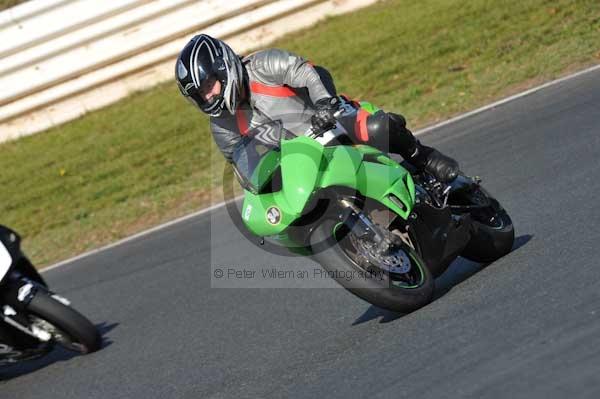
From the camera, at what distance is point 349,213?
4867 mm

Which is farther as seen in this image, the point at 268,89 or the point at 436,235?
the point at 268,89

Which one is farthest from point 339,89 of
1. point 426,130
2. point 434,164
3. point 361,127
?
point 361,127

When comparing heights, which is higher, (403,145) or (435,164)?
(403,145)

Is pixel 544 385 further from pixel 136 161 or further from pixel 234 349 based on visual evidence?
pixel 136 161

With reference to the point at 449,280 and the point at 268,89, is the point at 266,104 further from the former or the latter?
the point at 449,280

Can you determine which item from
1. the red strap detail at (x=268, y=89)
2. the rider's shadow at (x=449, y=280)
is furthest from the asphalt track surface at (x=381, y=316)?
the red strap detail at (x=268, y=89)

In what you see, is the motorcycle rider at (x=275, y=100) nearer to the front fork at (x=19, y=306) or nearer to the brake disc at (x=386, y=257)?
the brake disc at (x=386, y=257)

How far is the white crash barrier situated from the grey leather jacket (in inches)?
294

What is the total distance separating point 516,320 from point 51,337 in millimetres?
3060

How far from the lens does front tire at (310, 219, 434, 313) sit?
15.6ft

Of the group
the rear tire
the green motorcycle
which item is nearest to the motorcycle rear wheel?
the green motorcycle

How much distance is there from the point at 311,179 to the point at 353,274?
51cm

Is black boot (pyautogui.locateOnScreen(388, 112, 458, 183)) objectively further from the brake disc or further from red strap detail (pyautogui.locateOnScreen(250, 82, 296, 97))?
the brake disc

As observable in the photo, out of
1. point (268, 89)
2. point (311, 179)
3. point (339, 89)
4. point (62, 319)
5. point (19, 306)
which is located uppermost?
point (268, 89)
